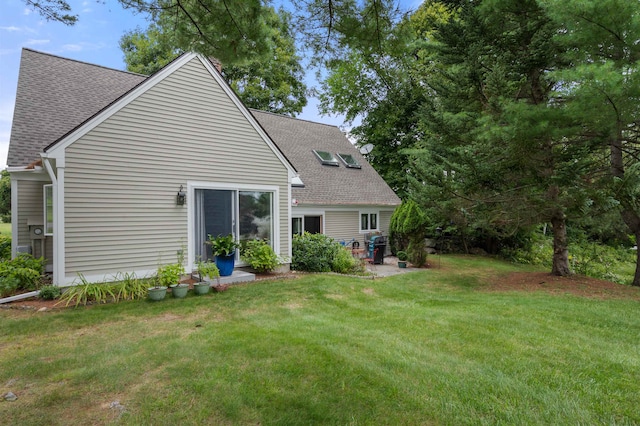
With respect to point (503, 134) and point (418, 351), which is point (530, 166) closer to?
point (503, 134)

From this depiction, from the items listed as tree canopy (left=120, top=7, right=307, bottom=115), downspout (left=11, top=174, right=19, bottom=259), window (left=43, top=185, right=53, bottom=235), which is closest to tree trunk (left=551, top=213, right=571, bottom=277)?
window (left=43, top=185, right=53, bottom=235)

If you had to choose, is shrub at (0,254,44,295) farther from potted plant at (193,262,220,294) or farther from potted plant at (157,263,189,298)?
potted plant at (193,262,220,294)

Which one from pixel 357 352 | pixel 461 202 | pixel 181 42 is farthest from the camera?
pixel 461 202

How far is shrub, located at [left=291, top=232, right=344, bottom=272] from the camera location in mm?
9648

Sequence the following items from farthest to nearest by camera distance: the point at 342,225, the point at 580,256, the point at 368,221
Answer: the point at 368,221
the point at 580,256
the point at 342,225

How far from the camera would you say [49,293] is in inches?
238

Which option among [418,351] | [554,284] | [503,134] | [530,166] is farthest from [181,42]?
[554,284]

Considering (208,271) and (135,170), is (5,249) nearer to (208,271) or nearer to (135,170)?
(135,170)

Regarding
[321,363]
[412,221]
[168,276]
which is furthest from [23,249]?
[412,221]

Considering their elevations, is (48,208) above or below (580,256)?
above

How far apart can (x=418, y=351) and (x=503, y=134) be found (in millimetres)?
5115

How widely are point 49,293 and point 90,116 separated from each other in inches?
157

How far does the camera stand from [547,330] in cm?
471

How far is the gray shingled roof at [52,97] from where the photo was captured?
8195mm
